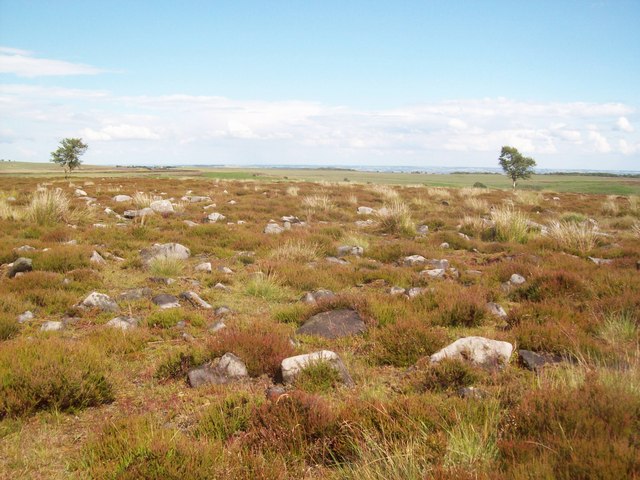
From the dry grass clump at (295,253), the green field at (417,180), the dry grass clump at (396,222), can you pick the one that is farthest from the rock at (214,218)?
the green field at (417,180)

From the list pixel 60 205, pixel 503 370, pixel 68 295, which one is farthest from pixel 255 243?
pixel 503 370

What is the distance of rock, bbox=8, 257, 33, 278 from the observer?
322 inches

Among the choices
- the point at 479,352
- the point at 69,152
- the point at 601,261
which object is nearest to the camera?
the point at 479,352

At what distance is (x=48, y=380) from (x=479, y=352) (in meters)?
4.28

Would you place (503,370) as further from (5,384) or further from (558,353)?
(5,384)

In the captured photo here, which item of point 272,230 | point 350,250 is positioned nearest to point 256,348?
point 350,250

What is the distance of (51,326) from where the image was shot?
5832 mm

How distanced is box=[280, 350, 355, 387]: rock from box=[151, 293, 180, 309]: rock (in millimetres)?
3073

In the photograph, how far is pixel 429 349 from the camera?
16.8 feet

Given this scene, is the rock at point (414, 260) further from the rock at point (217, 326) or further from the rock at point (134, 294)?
the rock at point (134, 294)

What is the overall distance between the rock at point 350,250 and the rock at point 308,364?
6.75 metres

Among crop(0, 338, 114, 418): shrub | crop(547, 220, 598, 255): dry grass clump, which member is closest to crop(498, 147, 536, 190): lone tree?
crop(547, 220, 598, 255): dry grass clump

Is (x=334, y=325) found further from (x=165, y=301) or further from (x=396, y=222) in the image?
(x=396, y=222)

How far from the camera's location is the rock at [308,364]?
442 cm
